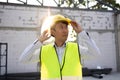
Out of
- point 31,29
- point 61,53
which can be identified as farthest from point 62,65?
point 31,29

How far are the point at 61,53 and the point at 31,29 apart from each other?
12002 mm

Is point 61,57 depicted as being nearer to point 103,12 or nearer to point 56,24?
point 56,24

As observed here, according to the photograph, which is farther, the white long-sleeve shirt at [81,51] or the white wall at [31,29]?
the white wall at [31,29]

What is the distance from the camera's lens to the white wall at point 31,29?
1330 centimetres

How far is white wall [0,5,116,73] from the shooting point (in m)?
13.3

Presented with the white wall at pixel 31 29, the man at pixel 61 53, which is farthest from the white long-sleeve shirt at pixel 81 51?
the white wall at pixel 31 29

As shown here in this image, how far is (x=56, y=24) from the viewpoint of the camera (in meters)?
1.83

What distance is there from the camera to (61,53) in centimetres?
193

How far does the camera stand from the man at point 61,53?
185 centimetres

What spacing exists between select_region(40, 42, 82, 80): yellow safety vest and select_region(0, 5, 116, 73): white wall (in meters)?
10.4

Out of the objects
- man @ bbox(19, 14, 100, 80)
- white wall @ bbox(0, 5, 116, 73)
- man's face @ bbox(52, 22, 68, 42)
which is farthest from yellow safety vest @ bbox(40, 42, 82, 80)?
white wall @ bbox(0, 5, 116, 73)

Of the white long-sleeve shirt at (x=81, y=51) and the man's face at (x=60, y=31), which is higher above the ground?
the man's face at (x=60, y=31)

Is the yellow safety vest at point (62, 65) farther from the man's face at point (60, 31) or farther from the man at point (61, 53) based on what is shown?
the man's face at point (60, 31)

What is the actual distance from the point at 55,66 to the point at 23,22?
39.5 ft
